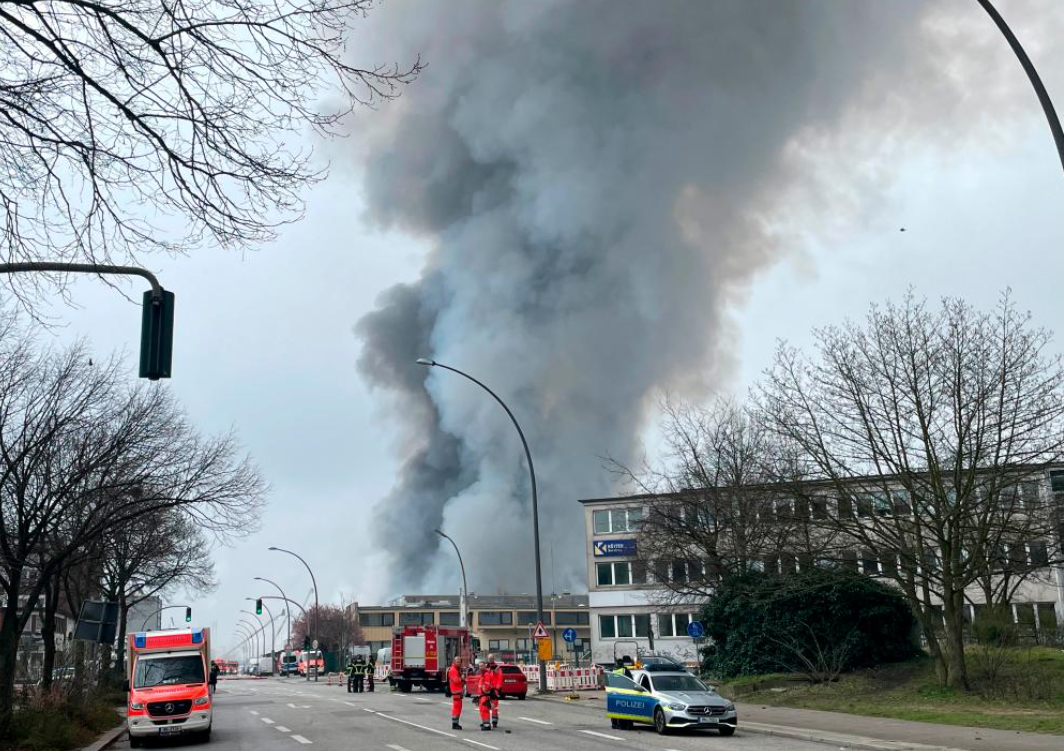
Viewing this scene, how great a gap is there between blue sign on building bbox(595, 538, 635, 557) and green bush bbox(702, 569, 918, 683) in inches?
1383

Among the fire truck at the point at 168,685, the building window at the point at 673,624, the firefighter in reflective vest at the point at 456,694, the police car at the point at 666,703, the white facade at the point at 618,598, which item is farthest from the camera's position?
the white facade at the point at 618,598

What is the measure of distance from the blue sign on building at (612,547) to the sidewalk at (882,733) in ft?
144

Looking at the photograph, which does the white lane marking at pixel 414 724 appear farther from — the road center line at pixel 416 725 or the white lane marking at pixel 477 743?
the white lane marking at pixel 477 743

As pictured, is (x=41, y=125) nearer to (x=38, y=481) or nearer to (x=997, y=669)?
(x=38, y=481)

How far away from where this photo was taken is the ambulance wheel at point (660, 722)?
20109 mm

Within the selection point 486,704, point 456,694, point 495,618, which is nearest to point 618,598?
point 456,694

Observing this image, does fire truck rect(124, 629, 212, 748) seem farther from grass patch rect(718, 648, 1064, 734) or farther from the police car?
grass patch rect(718, 648, 1064, 734)

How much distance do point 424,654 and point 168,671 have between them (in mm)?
22879

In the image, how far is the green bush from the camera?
30250 mm

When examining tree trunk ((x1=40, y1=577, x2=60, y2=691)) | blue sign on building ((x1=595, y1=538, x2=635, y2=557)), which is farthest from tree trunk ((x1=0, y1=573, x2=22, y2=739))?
blue sign on building ((x1=595, y1=538, x2=635, y2=557))

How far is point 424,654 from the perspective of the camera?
4316 cm

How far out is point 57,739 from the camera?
17844mm

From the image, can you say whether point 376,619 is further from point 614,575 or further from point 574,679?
point 574,679

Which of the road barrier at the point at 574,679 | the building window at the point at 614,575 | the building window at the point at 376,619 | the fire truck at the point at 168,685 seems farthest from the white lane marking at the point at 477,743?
the building window at the point at 376,619
